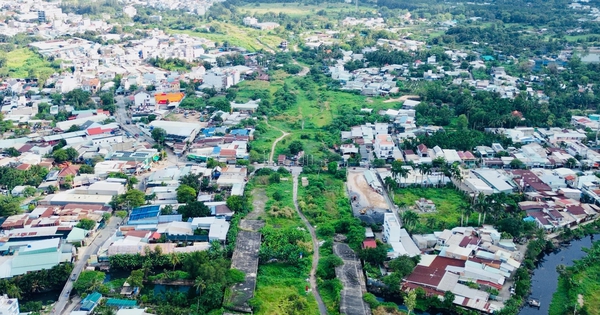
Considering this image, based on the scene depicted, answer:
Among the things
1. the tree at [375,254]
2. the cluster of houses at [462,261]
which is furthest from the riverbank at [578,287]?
the tree at [375,254]

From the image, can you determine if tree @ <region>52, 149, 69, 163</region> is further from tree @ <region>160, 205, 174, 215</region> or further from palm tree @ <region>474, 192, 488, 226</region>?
palm tree @ <region>474, 192, 488, 226</region>

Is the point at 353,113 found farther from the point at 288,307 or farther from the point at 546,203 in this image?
the point at 288,307

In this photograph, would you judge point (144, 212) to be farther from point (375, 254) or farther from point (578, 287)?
point (578, 287)

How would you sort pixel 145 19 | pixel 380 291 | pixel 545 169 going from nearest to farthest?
pixel 380 291
pixel 545 169
pixel 145 19

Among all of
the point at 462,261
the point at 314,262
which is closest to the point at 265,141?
the point at 314,262

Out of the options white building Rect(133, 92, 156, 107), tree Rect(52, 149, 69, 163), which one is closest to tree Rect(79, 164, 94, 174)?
tree Rect(52, 149, 69, 163)

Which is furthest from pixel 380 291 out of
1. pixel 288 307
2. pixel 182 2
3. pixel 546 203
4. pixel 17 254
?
pixel 182 2
